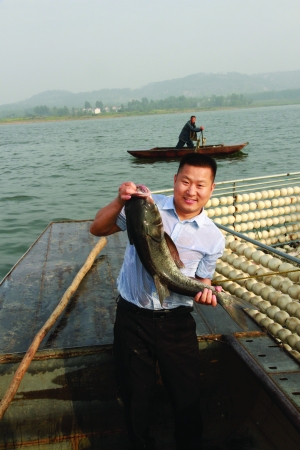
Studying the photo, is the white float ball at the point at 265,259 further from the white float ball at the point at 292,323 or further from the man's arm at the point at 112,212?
the man's arm at the point at 112,212

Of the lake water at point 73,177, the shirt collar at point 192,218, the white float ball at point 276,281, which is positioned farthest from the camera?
the lake water at point 73,177

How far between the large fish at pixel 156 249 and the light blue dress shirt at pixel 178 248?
0.41 feet

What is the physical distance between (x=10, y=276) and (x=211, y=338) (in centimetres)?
304

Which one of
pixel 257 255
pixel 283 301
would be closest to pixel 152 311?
pixel 283 301

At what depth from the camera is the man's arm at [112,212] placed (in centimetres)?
246

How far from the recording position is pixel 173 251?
8.87ft

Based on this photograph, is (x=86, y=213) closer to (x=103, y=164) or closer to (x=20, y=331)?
(x=20, y=331)

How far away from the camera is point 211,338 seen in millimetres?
3711

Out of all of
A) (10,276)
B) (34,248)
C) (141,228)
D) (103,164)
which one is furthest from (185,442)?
(103,164)

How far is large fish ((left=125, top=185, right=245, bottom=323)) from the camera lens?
2473 millimetres

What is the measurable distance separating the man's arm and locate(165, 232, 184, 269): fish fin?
0.37 m

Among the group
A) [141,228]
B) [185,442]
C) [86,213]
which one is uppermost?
[141,228]

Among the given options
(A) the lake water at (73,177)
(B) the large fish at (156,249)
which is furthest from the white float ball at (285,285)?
(A) the lake water at (73,177)

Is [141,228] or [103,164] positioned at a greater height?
[141,228]
